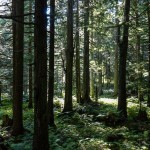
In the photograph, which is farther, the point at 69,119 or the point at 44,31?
the point at 69,119

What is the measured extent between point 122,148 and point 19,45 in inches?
220

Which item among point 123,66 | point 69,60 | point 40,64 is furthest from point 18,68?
point 69,60

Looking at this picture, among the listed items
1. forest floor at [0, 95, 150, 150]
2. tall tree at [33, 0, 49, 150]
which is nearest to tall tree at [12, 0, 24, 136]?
forest floor at [0, 95, 150, 150]

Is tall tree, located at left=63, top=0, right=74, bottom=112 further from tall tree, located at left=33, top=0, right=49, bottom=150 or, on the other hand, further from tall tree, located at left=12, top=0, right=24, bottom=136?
tall tree, located at left=33, top=0, right=49, bottom=150

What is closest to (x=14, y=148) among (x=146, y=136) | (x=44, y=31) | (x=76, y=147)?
(x=76, y=147)

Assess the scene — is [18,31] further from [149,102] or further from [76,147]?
[149,102]

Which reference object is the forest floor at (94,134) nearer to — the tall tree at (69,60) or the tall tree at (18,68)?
the tall tree at (18,68)

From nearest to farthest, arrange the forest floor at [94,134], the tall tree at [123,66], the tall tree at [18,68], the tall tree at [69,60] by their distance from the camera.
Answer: the forest floor at [94,134] < the tall tree at [18,68] < the tall tree at [123,66] < the tall tree at [69,60]

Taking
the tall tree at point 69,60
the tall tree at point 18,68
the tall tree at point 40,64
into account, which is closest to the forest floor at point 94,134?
the tall tree at point 18,68

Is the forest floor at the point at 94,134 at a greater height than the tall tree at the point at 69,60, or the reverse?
the tall tree at the point at 69,60

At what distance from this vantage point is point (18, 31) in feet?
38.2

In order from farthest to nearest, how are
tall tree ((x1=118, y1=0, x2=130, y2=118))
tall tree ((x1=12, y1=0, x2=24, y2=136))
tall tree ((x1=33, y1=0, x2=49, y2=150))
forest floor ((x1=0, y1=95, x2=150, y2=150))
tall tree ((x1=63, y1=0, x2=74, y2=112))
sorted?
tall tree ((x1=63, y1=0, x2=74, y2=112)) → tall tree ((x1=118, y1=0, x2=130, y2=118)) → tall tree ((x1=12, y1=0, x2=24, y2=136)) → forest floor ((x1=0, y1=95, x2=150, y2=150)) → tall tree ((x1=33, y1=0, x2=49, y2=150))

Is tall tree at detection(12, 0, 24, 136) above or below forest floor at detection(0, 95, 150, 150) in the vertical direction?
above

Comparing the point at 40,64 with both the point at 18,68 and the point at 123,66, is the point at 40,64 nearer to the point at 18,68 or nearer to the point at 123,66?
the point at 18,68
